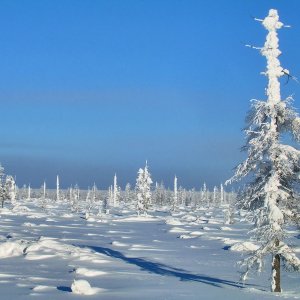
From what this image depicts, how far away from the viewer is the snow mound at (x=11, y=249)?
105ft

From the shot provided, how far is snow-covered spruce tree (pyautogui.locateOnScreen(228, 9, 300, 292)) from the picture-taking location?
66.5 ft

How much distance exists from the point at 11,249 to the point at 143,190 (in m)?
58.1

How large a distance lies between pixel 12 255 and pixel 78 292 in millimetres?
13622

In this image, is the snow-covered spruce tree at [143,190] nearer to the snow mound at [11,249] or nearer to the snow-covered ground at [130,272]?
the snow-covered ground at [130,272]

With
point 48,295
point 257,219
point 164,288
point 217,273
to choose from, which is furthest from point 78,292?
point 217,273

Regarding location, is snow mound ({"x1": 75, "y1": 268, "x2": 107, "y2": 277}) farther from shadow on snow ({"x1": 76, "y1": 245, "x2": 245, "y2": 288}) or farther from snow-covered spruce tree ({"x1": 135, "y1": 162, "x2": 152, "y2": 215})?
snow-covered spruce tree ({"x1": 135, "y1": 162, "x2": 152, "y2": 215})

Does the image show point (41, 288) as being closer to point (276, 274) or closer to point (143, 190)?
point (276, 274)

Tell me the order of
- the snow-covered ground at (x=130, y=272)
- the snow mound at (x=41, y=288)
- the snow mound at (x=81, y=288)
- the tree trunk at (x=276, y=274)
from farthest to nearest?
the snow mound at (x=41, y=288) < the tree trunk at (x=276, y=274) < the snow-covered ground at (x=130, y=272) < the snow mound at (x=81, y=288)

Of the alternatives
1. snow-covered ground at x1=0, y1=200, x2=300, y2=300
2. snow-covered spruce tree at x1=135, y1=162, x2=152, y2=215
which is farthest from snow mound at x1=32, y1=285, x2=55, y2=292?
snow-covered spruce tree at x1=135, y1=162, x2=152, y2=215

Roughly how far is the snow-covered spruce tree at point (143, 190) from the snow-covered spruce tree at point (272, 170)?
67.2m

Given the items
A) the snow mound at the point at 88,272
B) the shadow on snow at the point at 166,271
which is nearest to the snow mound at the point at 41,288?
the snow mound at the point at 88,272

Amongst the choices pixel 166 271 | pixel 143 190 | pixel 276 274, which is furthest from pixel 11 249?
pixel 143 190

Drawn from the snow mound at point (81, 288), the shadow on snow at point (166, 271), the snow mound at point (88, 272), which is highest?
the snow mound at point (81, 288)

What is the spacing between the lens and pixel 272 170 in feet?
67.9
